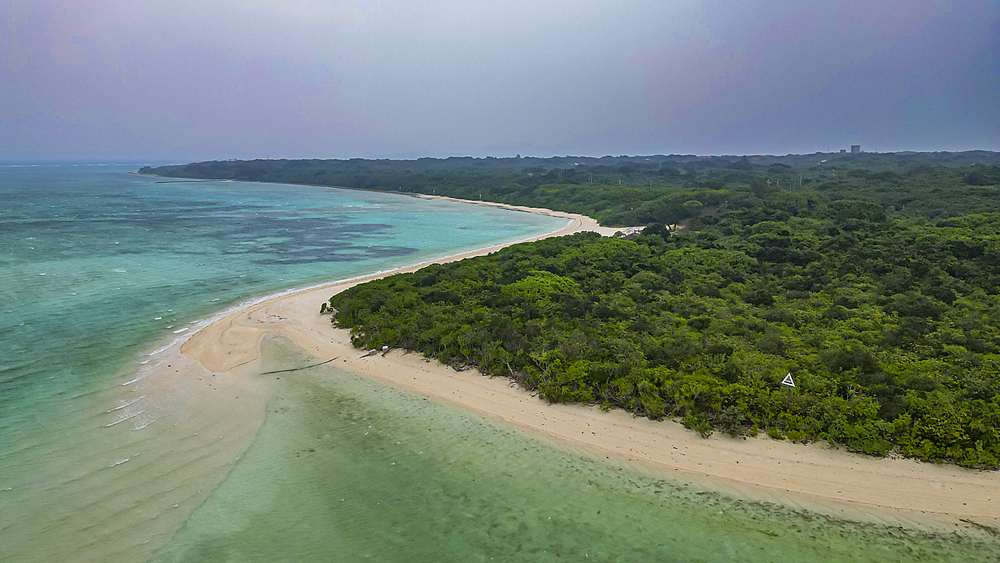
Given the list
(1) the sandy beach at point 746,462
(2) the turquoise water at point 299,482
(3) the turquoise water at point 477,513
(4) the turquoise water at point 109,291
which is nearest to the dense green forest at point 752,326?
(1) the sandy beach at point 746,462

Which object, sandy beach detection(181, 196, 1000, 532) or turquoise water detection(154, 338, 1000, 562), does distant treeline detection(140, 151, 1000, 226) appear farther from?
turquoise water detection(154, 338, 1000, 562)

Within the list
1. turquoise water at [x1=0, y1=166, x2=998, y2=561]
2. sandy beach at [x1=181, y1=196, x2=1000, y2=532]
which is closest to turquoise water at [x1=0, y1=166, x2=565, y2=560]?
turquoise water at [x1=0, y1=166, x2=998, y2=561]

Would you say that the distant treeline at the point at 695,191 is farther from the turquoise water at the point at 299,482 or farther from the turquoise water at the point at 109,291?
the turquoise water at the point at 299,482

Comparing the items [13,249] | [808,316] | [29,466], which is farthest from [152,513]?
[13,249]

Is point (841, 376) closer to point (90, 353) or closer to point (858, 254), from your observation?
point (858, 254)

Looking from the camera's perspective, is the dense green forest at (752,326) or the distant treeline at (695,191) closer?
the dense green forest at (752,326)

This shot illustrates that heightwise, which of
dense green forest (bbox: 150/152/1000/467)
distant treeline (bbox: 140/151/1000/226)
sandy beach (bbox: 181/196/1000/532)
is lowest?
sandy beach (bbox: 181/196/1000/532)

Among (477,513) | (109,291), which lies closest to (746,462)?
(477,513)
